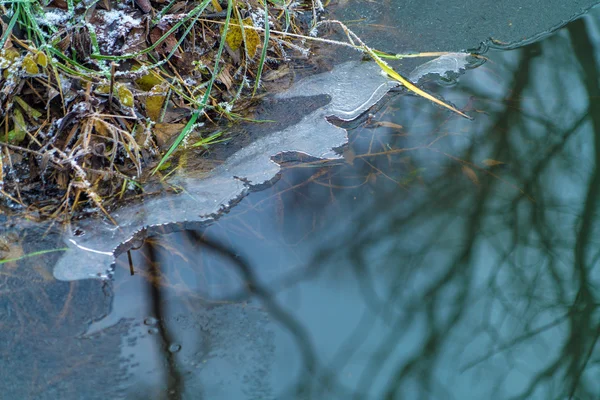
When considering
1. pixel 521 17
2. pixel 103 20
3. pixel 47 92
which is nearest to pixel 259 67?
pixel 103 20

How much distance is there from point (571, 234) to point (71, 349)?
1.43 meters

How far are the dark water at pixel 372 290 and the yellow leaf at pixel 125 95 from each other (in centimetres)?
Answer: 50

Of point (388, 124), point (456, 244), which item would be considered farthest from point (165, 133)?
point (456, 244)

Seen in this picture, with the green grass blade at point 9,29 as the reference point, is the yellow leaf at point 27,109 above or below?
below

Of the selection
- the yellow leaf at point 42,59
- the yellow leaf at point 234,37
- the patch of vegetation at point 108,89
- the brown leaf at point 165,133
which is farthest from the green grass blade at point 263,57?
the yellow leaf at point 42,59

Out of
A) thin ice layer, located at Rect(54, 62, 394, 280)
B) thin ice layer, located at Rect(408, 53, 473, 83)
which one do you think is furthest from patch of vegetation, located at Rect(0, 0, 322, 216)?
thin ice layer, located at Rect(408, 53, 473, 83)

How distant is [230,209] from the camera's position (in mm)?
1785

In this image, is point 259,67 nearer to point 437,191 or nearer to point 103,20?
point 103,20

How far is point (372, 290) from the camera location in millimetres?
1601

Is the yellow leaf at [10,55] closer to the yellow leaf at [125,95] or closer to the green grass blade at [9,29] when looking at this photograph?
the green grass blade at [9,29]

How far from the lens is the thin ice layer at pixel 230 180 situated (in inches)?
64.3

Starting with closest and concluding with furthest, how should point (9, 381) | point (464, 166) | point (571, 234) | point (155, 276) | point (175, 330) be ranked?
point (9, 381)
point (175, 330)
point (155, 276)
point (571, 234)
point (464, 166)

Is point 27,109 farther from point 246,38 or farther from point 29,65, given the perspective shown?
point 246,38

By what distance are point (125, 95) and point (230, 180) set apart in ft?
1.42
